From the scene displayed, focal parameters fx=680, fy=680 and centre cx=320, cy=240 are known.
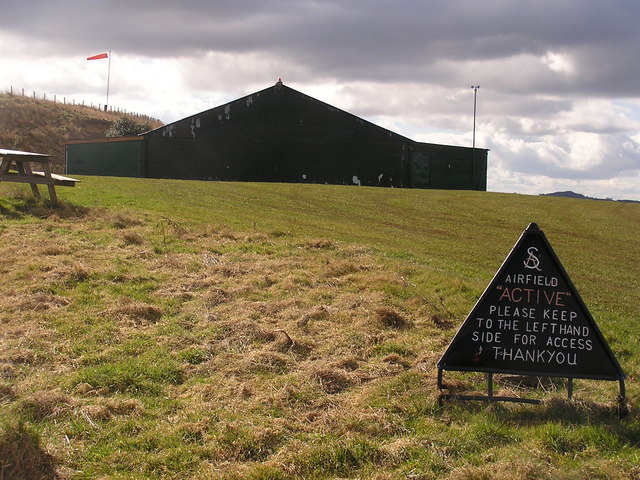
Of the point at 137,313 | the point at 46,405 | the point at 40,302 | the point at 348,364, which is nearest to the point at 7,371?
the point at 46,405

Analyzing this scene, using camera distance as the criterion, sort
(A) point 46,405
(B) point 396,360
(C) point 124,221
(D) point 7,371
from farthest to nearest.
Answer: (C) point 124,221 < (B) point 396,360 < (D) point 7,371 < (A) point 46,405

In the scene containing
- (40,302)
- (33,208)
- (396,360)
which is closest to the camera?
(396,360)

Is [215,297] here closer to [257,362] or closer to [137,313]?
[137,313]

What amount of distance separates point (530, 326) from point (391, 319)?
2358mm

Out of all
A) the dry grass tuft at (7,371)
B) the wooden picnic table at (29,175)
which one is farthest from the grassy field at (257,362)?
the wooden picnic table at (29,175)

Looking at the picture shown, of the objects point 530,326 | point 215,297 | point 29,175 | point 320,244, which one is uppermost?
point 29,175

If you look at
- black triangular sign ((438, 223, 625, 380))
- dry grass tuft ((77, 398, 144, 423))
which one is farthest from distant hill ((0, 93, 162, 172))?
black triangular sign ((438, 223, 625, 380))

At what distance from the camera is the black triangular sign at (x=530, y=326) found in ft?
20.7

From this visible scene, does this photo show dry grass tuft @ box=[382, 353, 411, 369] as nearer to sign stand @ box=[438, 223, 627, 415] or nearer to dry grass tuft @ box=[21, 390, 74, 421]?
sign stand @ box=[438, 223, 627, 415]

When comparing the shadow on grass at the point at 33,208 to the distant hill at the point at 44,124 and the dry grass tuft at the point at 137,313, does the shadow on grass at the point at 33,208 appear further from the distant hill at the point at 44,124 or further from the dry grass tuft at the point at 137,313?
the distant hill at the point at 44,124

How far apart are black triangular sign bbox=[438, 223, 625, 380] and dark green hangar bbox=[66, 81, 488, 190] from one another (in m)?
34.6

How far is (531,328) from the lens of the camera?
20.9 feet

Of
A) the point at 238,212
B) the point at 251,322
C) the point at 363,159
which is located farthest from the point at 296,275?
the point at 363,159

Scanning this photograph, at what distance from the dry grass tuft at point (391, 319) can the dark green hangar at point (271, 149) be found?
3244 centimetres
